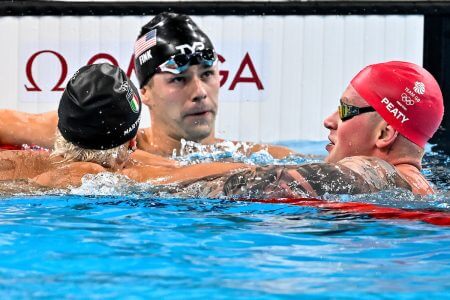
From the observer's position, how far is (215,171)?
3600 millimetres

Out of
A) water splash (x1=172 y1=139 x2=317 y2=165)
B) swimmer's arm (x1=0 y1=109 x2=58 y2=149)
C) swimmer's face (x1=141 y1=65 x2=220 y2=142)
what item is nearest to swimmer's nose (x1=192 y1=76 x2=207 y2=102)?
swimmer's face (x1=141 y1=65 x2=220 y2=142)

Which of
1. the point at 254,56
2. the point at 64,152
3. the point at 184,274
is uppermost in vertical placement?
the point at 254,56

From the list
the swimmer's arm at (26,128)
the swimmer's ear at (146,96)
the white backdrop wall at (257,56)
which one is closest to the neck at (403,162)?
the swimmer's ear at (146,96)

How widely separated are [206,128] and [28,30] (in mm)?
1853

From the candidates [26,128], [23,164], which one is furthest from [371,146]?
[26,128]

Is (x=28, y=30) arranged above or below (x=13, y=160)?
above

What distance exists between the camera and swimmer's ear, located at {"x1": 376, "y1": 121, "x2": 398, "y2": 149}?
3.70m

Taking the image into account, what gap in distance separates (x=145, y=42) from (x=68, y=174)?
1.49 m

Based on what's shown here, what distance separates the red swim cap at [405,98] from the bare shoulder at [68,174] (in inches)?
42.7

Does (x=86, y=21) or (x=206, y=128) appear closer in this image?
(x=206, y=128)

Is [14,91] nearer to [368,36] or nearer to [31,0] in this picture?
[31,0]

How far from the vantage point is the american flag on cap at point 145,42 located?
4.98 meters

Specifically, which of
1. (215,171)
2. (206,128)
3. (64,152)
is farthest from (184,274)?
(206,128)

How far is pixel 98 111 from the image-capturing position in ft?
12.2
